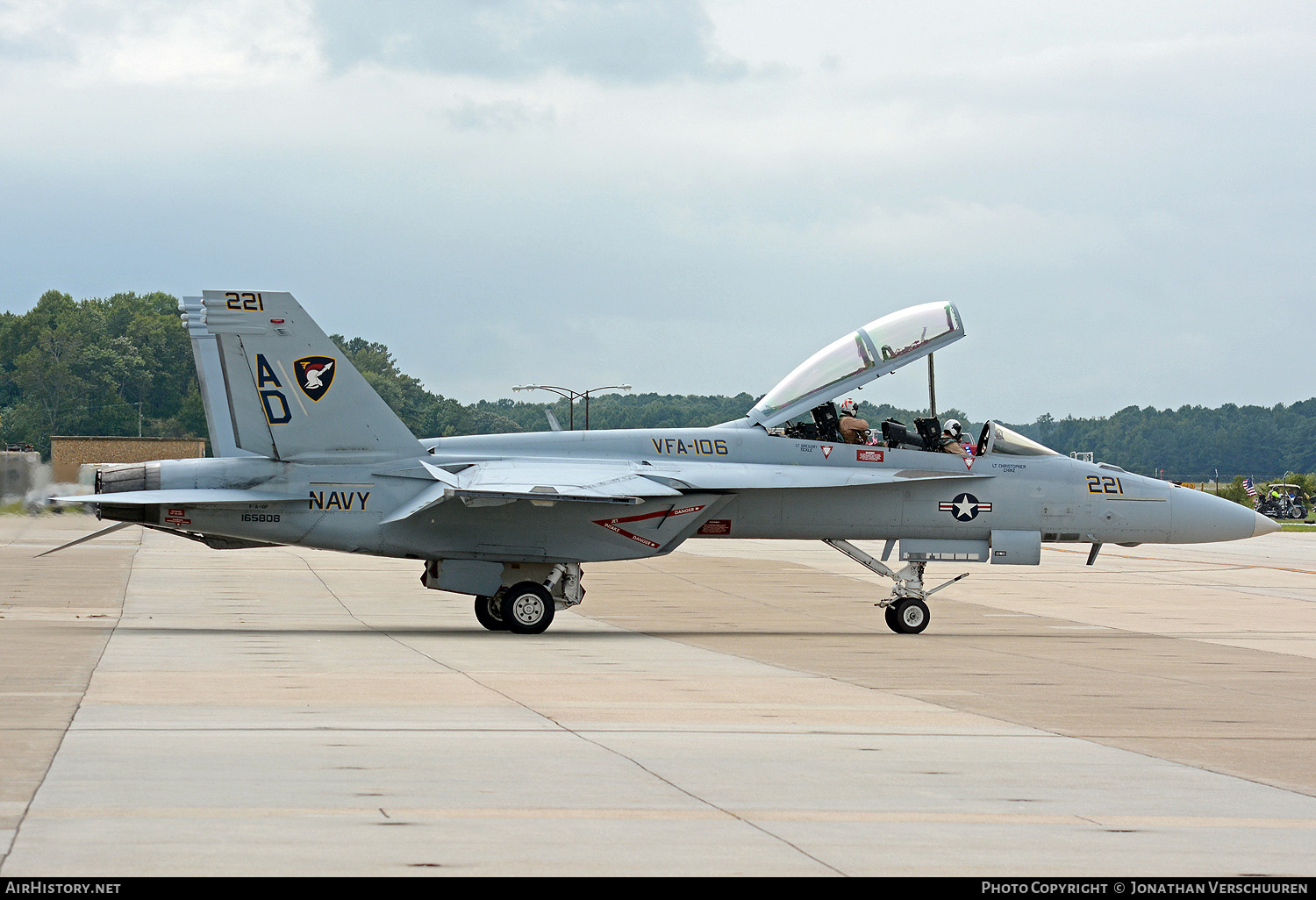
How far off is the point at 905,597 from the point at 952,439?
2227 mm

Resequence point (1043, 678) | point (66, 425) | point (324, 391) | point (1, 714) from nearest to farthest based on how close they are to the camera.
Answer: point (1, 714) → point (1043, 678) → point (324, 391) → point (66, 425)

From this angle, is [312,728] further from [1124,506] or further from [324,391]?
[1124,506]

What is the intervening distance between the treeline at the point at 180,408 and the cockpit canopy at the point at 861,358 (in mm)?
58967

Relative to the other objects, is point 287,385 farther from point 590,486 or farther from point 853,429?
point 853,429

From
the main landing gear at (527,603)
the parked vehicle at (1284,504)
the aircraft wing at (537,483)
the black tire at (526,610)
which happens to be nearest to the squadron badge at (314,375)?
the aircraft wing at (537,483)

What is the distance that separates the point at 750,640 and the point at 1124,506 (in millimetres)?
5890

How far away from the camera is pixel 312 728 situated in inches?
367

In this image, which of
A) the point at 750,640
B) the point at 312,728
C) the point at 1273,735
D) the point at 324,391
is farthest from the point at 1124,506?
the point at 312,728

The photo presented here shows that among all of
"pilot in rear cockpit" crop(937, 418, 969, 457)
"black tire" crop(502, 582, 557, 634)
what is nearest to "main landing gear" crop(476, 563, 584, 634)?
"black tire" crop(502, 582, 557, 634)

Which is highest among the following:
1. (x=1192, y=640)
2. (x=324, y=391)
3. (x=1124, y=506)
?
(x=324, y=391)

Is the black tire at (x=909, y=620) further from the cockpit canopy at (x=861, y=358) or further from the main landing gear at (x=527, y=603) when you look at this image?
the main landing gear at (x=527, y=603)

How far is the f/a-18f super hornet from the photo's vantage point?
16859mm
